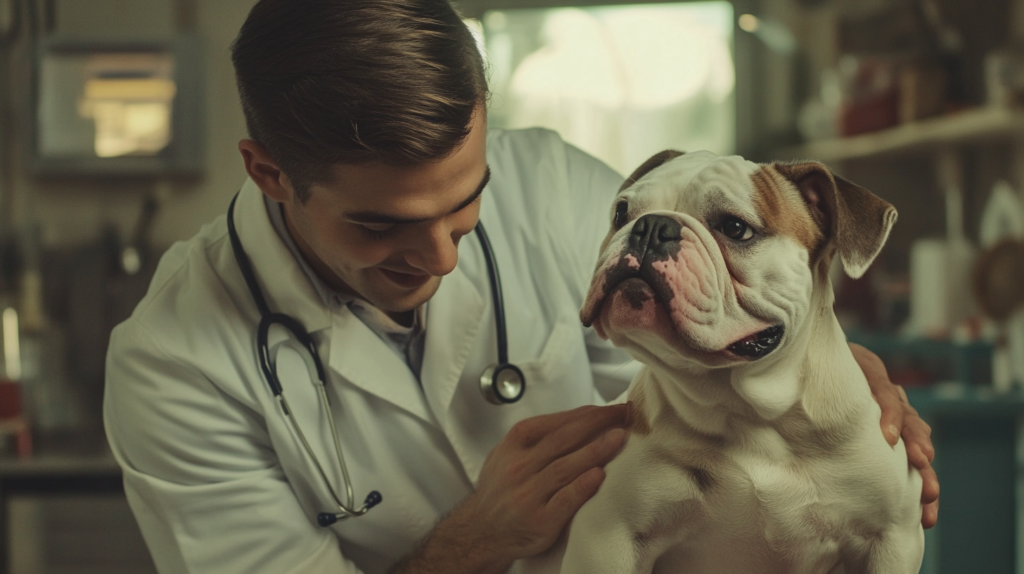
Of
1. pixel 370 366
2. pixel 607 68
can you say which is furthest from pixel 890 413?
pixel 607 68

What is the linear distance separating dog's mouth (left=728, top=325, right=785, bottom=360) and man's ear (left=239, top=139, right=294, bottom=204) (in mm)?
513

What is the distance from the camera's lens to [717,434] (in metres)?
0.75

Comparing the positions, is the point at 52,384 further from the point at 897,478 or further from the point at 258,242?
the point at 897,478

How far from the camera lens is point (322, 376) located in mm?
983

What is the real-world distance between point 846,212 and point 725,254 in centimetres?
12

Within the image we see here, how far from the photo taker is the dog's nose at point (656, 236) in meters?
0.68

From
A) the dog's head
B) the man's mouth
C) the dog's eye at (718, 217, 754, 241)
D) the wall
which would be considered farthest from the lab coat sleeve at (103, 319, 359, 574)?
the wall

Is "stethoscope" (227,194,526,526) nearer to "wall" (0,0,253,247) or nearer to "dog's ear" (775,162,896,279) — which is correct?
"dog's ear" (775,162,896,279)

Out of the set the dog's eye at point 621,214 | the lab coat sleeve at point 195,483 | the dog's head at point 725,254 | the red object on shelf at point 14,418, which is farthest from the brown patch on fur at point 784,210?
the red object on shelf at point 14,418

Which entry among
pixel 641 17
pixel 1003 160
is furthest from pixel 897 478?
pixel 641 17

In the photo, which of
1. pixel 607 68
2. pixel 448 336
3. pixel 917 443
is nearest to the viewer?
pixel 917 443

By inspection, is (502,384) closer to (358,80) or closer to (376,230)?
(376,230)

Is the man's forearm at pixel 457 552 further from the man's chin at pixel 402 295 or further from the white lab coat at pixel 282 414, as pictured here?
the man's chin at pixel 402 295

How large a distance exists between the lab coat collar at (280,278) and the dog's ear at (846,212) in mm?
538
